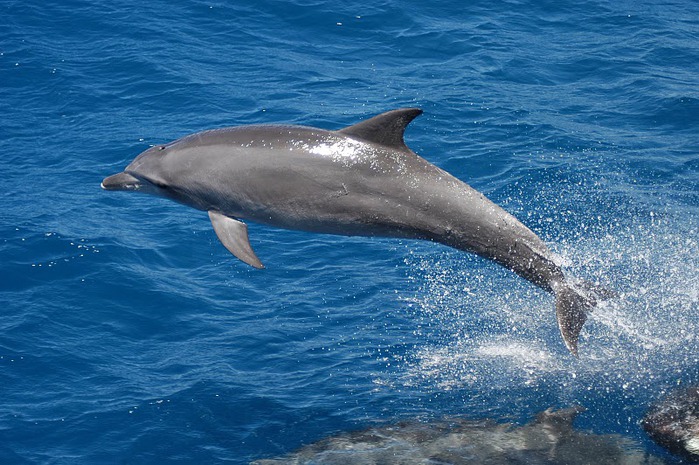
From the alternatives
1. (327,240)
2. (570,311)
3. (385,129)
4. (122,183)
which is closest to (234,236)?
(122,183)

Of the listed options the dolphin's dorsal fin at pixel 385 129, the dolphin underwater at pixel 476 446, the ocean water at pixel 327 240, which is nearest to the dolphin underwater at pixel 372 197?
the dolphin's dorsal fin at pixel 385 129

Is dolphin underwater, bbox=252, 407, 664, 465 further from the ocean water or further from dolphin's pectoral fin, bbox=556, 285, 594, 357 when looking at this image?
dolphin's pectoral fin, bbox=556, 285, 594, 357

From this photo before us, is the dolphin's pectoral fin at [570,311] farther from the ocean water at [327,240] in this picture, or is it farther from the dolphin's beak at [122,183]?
the dolphin's beak at [122,183]

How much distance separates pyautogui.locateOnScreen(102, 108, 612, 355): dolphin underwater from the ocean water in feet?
4.28

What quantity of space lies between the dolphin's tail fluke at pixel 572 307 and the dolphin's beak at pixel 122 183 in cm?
499

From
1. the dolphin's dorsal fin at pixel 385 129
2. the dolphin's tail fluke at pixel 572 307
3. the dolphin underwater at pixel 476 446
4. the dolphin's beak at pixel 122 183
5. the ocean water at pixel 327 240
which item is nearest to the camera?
the dolphin's dorsal fin at pixel 385 129

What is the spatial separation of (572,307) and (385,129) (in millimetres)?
2720

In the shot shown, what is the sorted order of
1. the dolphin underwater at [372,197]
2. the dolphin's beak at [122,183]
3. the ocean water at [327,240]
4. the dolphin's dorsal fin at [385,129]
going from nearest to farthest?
the dolphin's dorsal fin at [385,129], the dolphin underwater at [372,197], the dolphin's beak at [122,183], the ocean water at [327,240]

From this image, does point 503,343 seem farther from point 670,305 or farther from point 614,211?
point 614,211

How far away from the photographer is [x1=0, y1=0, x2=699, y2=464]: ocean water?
39.6 ft

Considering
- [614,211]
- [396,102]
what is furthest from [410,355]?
[396,102]

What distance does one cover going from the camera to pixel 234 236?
10273mm

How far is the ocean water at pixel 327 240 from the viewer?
12062 mm

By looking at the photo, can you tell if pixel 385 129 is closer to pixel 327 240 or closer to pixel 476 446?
pixel 476 446
